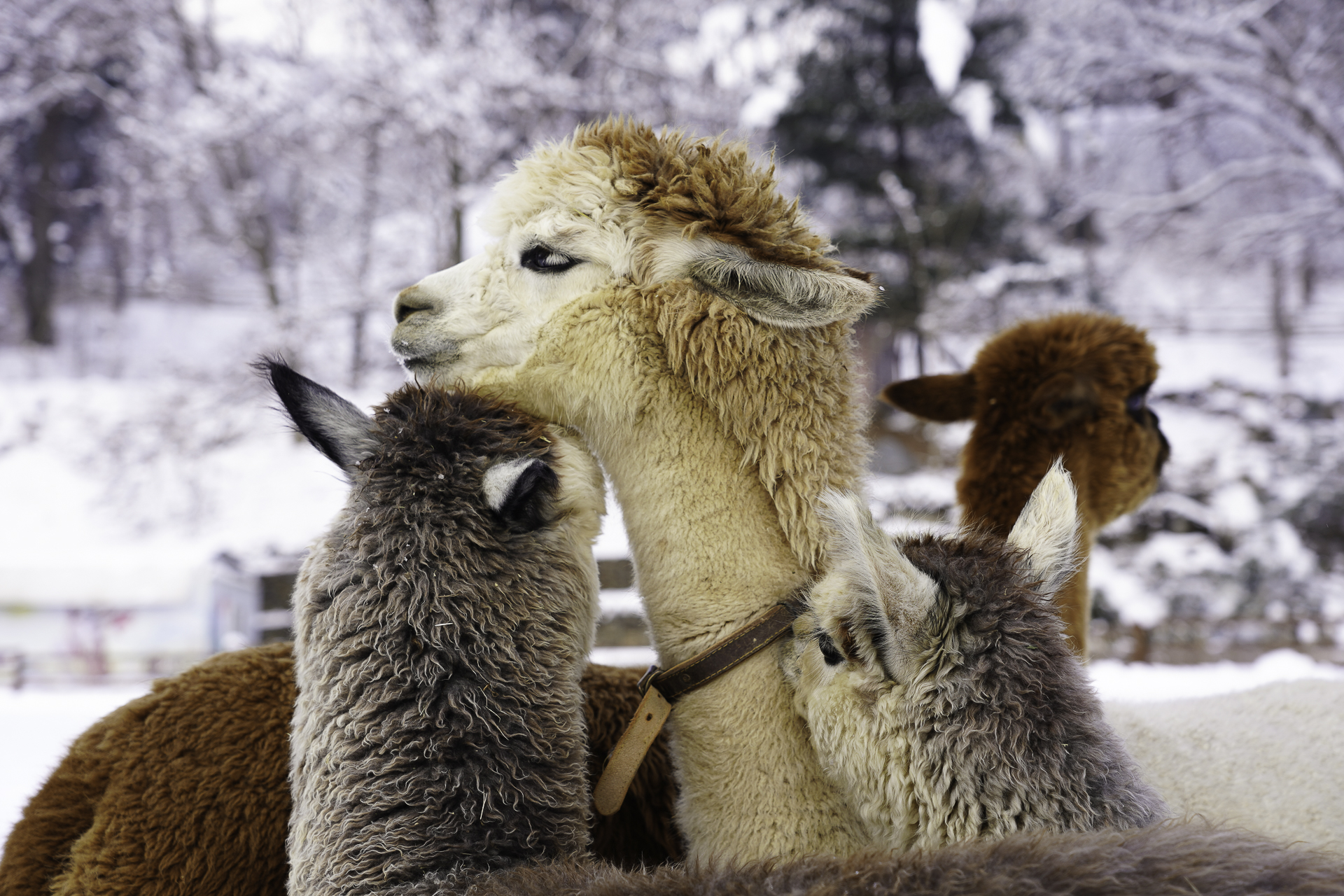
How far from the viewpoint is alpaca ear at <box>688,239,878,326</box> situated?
1758 mm

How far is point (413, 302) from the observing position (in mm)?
2051

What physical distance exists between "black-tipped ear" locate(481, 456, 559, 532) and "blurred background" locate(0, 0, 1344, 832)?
25.8ft

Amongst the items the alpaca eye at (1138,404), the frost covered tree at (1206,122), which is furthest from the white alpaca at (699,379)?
the frost covered tree at (1206,122)

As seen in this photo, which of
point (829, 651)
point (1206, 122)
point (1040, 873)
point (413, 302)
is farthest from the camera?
point (1206, 122)

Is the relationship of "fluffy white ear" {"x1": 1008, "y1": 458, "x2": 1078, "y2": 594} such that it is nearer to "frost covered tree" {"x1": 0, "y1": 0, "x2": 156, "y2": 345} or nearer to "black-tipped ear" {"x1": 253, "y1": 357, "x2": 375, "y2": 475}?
"black-tipped ear" {"x1": 253, "y1": 357, "x2": 375, "y2": 475}

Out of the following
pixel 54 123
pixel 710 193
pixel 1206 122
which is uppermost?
pixel 54 123

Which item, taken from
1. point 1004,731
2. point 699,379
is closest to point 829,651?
point 1004,731

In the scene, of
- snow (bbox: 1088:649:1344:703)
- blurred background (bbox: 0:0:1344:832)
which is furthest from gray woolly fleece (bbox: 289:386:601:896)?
blurred background (bbox: 0:0:1344:832)

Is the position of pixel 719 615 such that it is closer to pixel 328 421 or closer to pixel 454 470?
pixel 454 470

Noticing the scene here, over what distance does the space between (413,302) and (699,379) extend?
2.45 ft

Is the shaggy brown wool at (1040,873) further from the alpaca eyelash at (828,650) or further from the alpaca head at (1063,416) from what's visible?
the alpaca head at (1063,416)

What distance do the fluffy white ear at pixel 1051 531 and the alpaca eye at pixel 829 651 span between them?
1.43 ft

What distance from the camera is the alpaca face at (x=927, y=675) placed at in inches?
56.9

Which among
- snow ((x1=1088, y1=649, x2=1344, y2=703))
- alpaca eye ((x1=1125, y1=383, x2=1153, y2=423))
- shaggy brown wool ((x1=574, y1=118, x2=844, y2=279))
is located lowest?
snow ((x1=1088, y1=649, x2=1344, y2=703))
